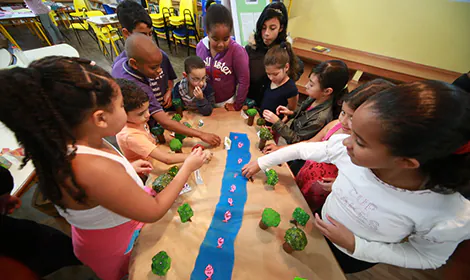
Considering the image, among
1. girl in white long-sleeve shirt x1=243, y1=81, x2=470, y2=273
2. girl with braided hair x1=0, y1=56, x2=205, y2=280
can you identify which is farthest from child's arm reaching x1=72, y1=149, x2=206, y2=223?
girl in white long-sleeve shirt x1=243, y1=81, x2=470, y2=273

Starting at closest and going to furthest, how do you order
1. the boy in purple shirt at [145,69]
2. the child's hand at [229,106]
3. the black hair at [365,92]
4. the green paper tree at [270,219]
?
the green paper tree at [270,219] → the black hair at [365,92] → the boy in purple shirt at [145,69] → the child's hand at [229,106]

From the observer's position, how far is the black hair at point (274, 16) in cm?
168

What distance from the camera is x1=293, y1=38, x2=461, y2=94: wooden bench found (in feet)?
8.86

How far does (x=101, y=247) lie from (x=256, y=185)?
2.61 ft

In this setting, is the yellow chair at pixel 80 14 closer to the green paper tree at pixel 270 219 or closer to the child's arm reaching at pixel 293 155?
the child's arm reaching at pixel 293 155

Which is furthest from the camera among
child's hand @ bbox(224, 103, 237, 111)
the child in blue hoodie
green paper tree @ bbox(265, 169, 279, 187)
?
child's hand @ bbox(224, 103, 237, 111)

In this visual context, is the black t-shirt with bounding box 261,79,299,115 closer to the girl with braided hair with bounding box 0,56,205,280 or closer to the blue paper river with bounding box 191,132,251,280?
the blue paper river with bounding box 191,132,251,280

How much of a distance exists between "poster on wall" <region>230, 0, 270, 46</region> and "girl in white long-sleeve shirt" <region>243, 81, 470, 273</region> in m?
2.69

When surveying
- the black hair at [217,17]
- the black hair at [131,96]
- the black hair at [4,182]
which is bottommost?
the black hair at [4,182]

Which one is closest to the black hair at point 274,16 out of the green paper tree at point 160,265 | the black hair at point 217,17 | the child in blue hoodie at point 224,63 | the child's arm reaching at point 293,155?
the child in blue hoodie at point 224,63

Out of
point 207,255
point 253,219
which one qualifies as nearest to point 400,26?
point 253,219

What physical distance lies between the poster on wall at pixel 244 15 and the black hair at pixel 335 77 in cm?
186

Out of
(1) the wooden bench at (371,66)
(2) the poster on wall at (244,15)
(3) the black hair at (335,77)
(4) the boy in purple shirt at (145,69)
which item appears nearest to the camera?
(4) the boy in purple shirt at (145,69)

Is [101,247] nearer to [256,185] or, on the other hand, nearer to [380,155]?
[256,185]
